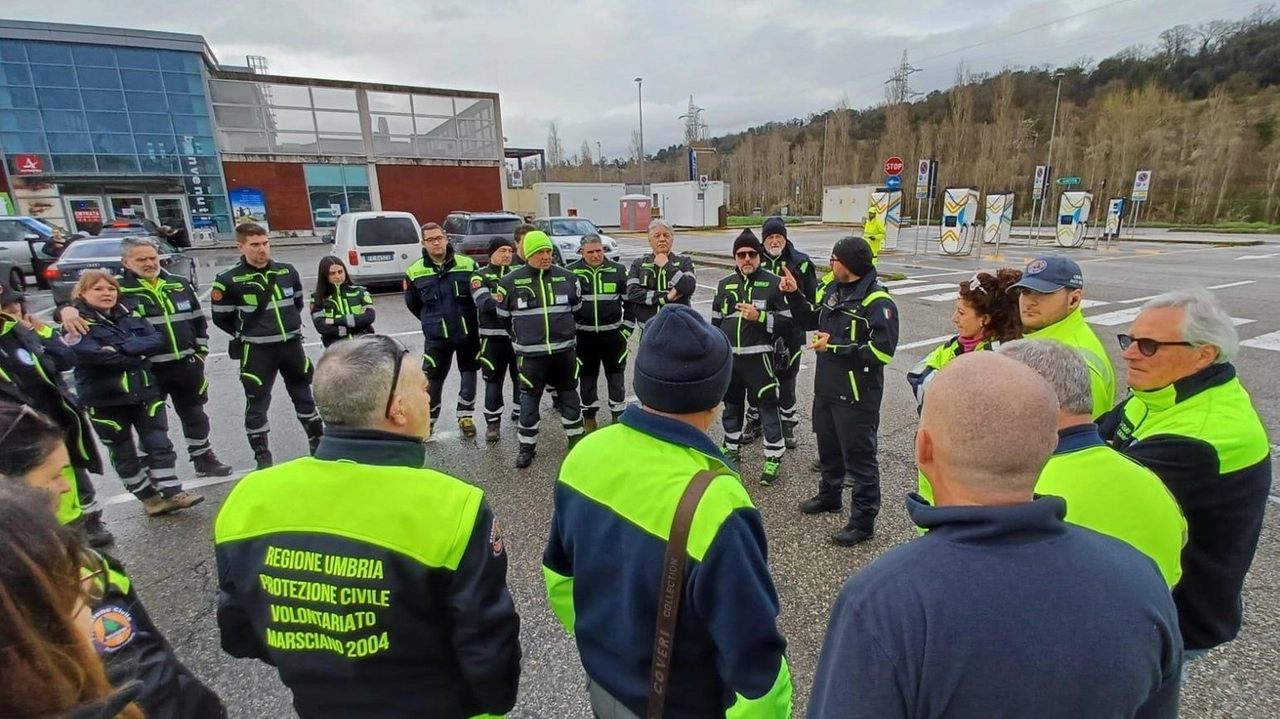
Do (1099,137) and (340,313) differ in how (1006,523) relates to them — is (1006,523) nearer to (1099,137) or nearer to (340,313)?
(340,313)

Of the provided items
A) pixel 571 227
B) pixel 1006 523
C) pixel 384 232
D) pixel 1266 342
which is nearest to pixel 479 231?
pixel 384 232

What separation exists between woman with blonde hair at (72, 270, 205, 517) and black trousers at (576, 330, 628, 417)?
325 cm

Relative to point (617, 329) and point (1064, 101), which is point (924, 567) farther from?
point (1064, 101)

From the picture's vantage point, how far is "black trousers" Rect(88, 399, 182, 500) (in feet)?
13.5

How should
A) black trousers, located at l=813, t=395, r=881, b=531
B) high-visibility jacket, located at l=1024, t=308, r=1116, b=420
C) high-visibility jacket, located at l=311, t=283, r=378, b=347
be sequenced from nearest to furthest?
high-visibility jacket, located at l=1024, t=308, r=1116, b=420 < black trousers, located at l=813, t=395, r=881, b=531 < high-visibility jacket, located at l=311, t=283, r=378, b=347

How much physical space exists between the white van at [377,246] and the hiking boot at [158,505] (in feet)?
30.2

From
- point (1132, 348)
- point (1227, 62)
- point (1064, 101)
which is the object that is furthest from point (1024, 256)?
point (1227, 62)

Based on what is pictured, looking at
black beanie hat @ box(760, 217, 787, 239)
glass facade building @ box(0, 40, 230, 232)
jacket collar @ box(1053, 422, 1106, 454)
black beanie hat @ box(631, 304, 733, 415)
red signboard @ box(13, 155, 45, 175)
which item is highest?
glass facade building @ box(0, 40, 230, 232)

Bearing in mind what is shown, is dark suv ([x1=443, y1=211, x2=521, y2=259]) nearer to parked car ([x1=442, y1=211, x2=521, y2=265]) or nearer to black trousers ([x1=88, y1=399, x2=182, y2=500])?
parked car ([x1=442, y1=211, x2=521, y2=265])

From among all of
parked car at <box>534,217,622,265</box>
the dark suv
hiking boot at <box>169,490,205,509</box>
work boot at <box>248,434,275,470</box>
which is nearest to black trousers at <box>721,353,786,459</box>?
work boot at <box>248,434,275,470</box>

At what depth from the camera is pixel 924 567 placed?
1.01 m

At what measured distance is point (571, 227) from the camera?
19906 mm

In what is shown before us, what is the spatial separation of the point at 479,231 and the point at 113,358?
11737 millimetres

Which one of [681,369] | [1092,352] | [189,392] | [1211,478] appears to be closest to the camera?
[681,369]
